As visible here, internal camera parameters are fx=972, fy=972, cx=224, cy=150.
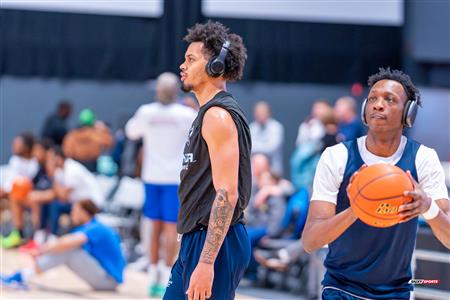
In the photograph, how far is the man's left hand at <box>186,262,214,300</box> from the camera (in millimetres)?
3723

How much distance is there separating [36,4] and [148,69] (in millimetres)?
2081

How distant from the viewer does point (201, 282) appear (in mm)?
3727

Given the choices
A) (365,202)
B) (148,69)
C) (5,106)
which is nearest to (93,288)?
(365,202)

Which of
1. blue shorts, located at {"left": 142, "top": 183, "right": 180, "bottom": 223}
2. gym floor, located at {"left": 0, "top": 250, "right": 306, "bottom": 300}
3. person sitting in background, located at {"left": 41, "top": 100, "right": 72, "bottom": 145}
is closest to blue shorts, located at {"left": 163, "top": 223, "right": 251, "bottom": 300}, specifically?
blue shorts, located at {"left": 142, "top": 183, "right": 180, "bottom": 223}

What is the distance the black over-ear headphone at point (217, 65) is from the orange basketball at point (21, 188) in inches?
336

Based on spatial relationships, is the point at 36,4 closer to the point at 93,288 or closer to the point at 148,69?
the point at 148,69

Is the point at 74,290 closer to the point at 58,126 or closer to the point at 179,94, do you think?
the point at 179,94

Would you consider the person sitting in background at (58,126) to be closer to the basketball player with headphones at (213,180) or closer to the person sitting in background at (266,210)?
the person sitting in background at (266,210)

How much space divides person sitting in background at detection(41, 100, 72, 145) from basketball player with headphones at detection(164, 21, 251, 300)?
374 inches

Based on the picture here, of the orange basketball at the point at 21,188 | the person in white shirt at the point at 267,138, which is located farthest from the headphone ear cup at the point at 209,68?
the orange basketball at the point at 21,188

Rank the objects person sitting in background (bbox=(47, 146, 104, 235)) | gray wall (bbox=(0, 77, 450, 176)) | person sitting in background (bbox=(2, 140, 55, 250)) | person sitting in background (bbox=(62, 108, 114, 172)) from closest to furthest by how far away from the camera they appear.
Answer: person sitting in background (bbox=(47, 146, 104, 235)) → person sitting in background (bbox=(2, 140, 55, 250)) → person sitting in background (bbox=(62, 108, 114, 172)) → gray wall (bbox=(0, 77, 450, 176))

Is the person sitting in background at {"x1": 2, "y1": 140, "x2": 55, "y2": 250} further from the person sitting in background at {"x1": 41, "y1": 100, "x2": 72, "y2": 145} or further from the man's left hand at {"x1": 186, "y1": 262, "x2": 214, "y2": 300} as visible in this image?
the man's left hand at {"x1": 186, "y1": 262, "x2": 214, "y2": 300}

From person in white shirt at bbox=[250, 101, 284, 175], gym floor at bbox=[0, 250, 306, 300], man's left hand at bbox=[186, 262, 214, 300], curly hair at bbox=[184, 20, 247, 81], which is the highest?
curly hair at bbox=[184, 20, 247, 81]

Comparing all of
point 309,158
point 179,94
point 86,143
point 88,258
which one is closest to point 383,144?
point 88,258
